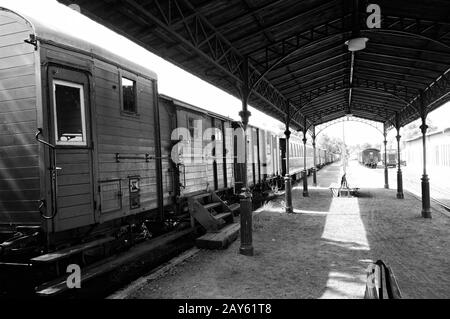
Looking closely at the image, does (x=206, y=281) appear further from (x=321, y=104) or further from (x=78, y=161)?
(x=321, y=104)

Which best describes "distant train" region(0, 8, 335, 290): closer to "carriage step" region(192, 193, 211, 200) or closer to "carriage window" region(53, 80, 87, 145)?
"carriage window" region(53, 80, 87, 145)

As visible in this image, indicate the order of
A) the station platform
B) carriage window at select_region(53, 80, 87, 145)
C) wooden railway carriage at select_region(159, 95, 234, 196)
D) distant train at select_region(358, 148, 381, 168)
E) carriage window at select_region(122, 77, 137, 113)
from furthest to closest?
distant train at select_region(358, 148, 381, 168)
wooden railway carriage at select_region(159, 95, 234, 196)
carriage window at select_region(122, 77, 137, 113)
the station platform
carriage window at select_region(53, 80, 87, 145)

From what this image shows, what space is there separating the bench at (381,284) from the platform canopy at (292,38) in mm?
4522

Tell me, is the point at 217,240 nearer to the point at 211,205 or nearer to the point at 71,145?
the point at 211,205

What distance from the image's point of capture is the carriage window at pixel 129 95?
5.98 m

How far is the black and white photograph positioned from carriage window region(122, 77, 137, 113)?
1.0 inches

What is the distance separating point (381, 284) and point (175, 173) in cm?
546

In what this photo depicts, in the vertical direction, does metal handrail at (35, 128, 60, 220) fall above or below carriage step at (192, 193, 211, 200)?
above

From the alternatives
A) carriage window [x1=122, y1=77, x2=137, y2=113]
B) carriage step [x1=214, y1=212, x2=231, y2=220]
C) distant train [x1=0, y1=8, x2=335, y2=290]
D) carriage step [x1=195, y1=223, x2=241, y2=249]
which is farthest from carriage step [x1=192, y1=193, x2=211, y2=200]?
carriage window [x1=122, y1=77, x2=137, y2=113]

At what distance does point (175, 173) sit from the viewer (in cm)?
766

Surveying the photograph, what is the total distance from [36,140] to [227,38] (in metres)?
4.73

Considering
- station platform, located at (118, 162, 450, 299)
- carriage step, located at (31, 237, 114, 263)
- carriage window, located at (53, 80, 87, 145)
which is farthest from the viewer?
station platform, located at (118, 162, 450, 299)

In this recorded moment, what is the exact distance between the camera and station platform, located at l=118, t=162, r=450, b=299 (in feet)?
16.5
